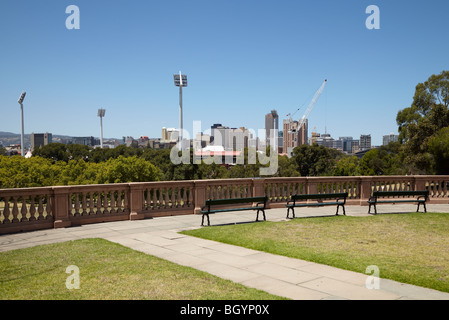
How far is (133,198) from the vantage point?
1284 centimetres

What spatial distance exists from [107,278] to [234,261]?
251 cm

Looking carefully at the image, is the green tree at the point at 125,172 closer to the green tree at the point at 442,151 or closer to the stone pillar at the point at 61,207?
the green tree at the point at 442,151

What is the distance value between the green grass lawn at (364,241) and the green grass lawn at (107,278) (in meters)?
2.43

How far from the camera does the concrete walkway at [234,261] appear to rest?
19.5 feet

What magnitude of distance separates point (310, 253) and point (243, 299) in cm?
320

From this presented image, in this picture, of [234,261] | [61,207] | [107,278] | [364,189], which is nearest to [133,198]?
[61,207]

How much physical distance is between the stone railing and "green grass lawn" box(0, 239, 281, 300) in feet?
8.77

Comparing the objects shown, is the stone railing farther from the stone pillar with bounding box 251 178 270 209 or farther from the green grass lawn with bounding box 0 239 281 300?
the green grass lawn with bounding box 0 239 281 300

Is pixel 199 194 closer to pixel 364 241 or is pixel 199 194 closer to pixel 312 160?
pixel 364 241

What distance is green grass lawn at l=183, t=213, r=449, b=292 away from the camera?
23.6 feet

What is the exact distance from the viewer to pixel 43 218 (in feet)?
37.2

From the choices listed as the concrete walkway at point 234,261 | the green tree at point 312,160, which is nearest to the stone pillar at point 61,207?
the concrete walkway at point 234,261

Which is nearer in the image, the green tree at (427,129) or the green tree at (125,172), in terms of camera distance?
the green tree at (427,129)
